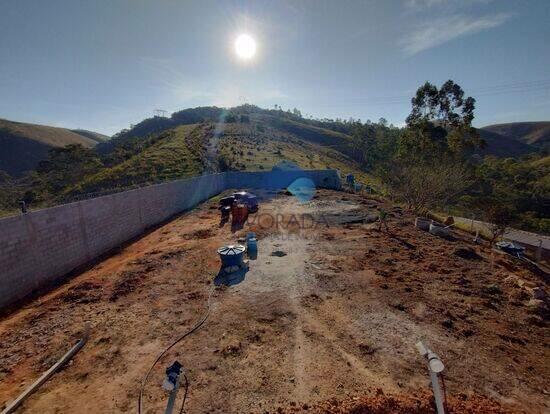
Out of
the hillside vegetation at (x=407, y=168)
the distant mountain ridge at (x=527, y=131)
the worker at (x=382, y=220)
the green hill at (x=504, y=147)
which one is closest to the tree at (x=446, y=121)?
the hillside vegetation at (x=407, y=168)

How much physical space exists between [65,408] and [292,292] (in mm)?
5956

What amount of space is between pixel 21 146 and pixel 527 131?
749 ft

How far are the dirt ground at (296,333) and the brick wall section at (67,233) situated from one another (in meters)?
0.88

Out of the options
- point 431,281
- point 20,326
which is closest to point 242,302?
point 20,326

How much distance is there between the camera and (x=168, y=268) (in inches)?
437

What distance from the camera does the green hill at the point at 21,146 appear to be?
88375 mm

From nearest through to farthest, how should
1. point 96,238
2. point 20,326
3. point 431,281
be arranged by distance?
point 20,326 < point 431,281 < point 96,238

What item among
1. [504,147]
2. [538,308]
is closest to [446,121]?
[538,308]

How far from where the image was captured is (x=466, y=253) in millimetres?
12305

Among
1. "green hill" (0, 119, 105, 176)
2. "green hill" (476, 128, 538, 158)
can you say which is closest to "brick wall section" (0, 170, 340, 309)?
"green hill" (0, 119, 105, 176)

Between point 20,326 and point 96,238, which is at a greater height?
point 96,238

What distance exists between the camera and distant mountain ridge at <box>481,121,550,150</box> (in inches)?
5517

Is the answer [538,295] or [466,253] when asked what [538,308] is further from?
[466,253]

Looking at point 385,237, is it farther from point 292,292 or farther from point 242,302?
point 242,302
